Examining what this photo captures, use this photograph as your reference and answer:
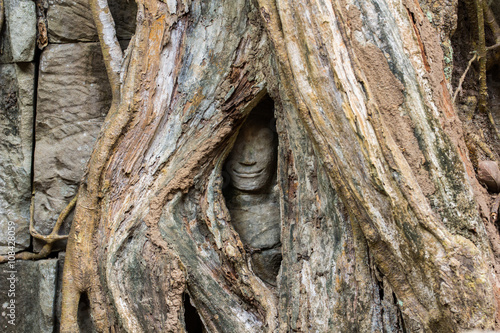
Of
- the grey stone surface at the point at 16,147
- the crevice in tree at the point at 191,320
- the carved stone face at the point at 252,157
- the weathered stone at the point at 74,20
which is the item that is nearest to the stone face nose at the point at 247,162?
the carved stone face at the point at 252,157

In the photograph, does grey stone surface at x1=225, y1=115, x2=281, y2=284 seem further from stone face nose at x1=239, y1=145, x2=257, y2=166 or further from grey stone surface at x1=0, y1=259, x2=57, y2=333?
grey stone surface at x1=0, y1=259, x2=57, y2=333

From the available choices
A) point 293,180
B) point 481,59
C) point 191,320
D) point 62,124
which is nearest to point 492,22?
point 481,59

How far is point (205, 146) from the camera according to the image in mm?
1289

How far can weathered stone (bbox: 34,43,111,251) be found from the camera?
1.58 metres

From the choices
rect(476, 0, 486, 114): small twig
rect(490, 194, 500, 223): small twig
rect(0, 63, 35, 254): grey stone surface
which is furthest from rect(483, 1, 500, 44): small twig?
rect(0, 63, 35, 254): grey stone surface

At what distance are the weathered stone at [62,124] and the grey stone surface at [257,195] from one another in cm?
60

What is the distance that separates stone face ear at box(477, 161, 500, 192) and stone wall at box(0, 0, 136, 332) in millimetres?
1323

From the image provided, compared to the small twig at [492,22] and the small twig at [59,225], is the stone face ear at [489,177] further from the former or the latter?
the small twig at [59,225]

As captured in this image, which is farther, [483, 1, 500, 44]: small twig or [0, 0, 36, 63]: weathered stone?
[0, 0, 36, 63]: weathered stone

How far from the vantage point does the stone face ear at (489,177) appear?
1212 millimetres

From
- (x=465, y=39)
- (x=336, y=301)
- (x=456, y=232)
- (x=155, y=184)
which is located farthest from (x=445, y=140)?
(x=155, y=184)

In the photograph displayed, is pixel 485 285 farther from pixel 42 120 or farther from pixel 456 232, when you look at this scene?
pixel 42 120

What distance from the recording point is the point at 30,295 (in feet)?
5.16

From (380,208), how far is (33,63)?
1.41 m
